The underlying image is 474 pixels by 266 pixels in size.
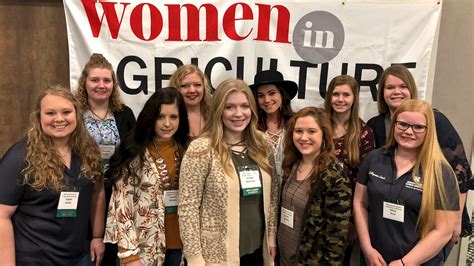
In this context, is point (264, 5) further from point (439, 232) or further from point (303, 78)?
point (439, 232)

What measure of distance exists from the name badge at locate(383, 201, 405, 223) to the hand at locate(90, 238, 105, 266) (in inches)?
57.4

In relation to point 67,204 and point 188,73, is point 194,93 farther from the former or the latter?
point 67,204

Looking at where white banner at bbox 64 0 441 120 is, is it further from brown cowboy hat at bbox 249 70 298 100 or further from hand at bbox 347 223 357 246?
hand at bbox 347 223 357 246

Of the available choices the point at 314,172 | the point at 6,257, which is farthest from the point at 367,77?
the point at 6,257

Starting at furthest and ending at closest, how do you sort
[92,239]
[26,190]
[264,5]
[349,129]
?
1. [264,5]
2. [349,129]
3. [92,239]
4. [26,190]

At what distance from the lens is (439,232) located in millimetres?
1694

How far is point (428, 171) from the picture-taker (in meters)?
1.69

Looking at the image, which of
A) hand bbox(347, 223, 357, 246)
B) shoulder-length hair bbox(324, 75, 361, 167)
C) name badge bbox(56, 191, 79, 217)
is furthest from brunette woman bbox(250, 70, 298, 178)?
name badge bbox(56, 191, 79, 217)

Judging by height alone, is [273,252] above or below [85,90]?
below

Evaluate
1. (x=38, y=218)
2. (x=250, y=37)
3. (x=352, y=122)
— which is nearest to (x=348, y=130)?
(x=352, y=122)

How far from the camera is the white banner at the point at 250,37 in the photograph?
2822 millimetres

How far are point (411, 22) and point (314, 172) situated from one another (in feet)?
5.60

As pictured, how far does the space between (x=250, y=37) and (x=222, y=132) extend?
1254mm

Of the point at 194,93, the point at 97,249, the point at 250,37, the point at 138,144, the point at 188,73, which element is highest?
the point at 250,37
